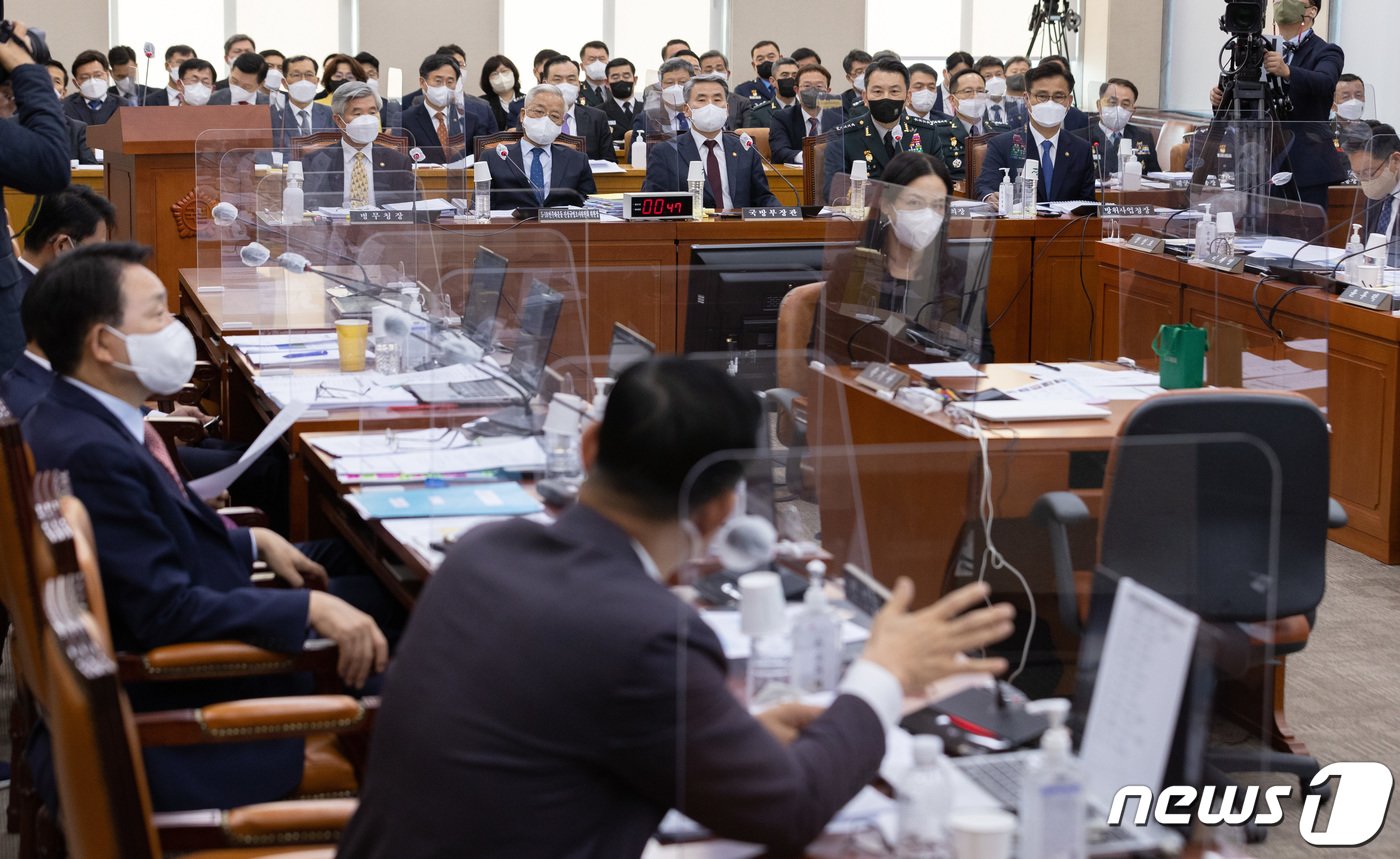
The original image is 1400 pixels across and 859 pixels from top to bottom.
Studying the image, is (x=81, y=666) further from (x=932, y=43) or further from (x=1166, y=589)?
(x=932, y=43)

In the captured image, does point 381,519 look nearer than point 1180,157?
Yes

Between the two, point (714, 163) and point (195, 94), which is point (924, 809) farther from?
point (195, 94)

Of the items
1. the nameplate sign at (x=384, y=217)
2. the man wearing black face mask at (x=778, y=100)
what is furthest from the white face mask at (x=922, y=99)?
→ the nameplate sign at (x=384, y=217)

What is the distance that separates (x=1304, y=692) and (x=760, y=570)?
2401 mm

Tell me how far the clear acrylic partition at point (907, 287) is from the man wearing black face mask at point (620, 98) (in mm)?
7839

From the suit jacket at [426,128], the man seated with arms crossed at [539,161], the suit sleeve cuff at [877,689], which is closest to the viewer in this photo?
the suit sleeve cuff at [877,689]

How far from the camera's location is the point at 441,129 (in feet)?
29.1

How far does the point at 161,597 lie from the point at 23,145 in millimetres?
1617

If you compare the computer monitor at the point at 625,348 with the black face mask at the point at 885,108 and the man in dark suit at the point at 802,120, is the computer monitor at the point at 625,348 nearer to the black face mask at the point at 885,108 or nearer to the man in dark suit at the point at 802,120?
the black face mask at the point at 885,108

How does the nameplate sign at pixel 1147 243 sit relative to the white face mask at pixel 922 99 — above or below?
below

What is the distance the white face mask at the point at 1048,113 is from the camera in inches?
281

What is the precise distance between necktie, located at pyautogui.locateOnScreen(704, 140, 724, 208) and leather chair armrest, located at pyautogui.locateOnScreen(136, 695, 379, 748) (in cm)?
528

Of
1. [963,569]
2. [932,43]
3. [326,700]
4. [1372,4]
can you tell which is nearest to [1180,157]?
[1372,4]

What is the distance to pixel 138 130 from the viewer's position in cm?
604
